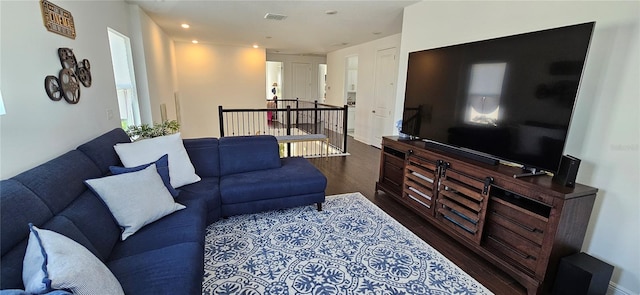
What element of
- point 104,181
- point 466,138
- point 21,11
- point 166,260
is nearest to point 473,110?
point 466,138

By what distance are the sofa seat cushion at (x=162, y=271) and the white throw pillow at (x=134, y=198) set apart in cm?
33

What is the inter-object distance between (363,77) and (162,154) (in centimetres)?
524

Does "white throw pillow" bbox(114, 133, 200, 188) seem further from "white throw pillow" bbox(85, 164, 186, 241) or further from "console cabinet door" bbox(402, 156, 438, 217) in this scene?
"console cabinet door" bbox(402, 156, 438, 217)

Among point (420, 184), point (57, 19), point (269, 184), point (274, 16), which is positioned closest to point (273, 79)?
point (274, 16)

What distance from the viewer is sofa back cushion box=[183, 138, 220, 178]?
286 centimetres

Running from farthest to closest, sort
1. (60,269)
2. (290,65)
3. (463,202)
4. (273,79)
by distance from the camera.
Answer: (273,79) < (290,65) < (463,202) < (60,269)

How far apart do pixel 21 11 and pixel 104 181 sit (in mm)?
1193

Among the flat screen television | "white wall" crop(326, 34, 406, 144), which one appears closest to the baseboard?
the flat screen television

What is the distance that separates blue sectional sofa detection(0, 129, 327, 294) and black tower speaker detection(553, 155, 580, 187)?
6.32 ft

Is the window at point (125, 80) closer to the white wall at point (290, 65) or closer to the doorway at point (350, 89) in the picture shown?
the doorway at point (350, 89)

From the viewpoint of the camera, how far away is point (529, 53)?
1.95 m

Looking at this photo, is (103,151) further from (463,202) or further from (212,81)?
(212,81)

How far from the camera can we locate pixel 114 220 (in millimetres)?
1735

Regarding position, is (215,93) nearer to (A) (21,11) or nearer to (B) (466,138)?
(A) (21,11)
